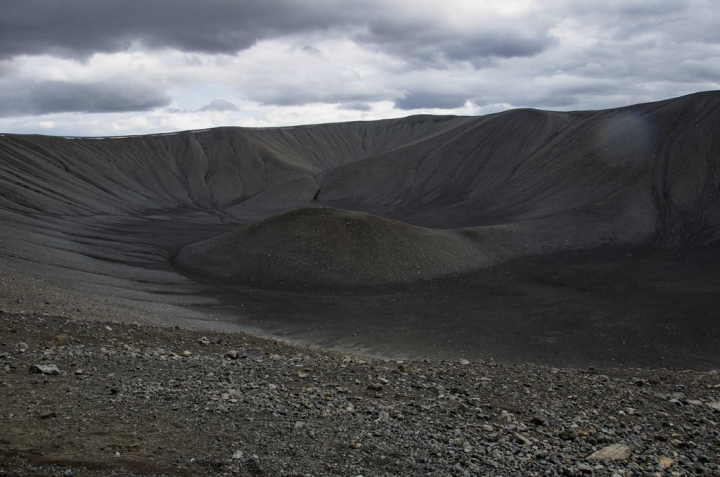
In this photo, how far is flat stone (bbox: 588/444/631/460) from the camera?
9.09m

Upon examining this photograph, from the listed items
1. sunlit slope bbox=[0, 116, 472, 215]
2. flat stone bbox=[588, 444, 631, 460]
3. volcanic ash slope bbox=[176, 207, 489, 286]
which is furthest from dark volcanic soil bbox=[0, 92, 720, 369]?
flat stone bbox=[588, 444, 631, 460]

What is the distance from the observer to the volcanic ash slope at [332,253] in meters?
39.4

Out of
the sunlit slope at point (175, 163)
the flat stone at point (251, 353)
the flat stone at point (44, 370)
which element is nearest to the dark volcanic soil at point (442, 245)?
the sunlit slope at point (175, 163)

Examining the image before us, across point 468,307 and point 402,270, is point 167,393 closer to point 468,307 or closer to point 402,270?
point 468,307

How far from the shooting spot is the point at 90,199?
7612cm

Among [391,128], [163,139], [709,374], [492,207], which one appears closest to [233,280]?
[709,374]

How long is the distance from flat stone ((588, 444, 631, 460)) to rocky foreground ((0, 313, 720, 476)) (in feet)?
0.09

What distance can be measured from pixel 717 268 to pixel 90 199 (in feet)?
229

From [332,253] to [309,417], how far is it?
31.3m

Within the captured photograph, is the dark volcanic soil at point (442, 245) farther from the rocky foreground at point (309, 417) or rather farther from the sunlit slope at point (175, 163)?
the rocky foreground at point (309, 417)

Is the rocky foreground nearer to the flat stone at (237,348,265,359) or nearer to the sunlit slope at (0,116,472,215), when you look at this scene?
the flat stone at (237,348,265,359)

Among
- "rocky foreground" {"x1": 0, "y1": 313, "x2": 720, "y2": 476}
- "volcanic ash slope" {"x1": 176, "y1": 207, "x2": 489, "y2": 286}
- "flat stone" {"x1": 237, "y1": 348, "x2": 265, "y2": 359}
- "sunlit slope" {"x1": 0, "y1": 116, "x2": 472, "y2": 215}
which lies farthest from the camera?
"sunlit slope" {"x1": 0, "y1": 116, "x2": 472, "y2": 215}

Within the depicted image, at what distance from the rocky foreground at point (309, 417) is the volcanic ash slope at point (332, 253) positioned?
25.1m

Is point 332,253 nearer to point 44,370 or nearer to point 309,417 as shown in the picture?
point 44,370
